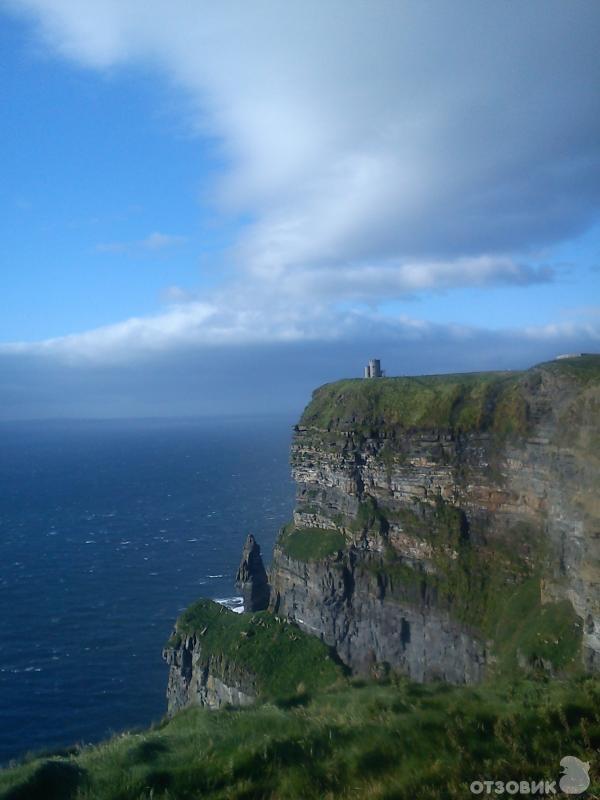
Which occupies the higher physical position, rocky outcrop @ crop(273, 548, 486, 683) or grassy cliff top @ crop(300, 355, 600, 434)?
grassy cliff top @ crop(300, 355, 600, 434)

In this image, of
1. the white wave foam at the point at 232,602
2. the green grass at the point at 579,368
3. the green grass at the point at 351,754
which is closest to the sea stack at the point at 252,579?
the white wave foam at the point at 232,602

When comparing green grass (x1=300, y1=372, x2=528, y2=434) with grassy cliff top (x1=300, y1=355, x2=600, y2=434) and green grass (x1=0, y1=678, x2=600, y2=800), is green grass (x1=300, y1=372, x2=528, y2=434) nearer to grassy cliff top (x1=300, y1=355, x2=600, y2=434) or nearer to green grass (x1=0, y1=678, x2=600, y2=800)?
grassy cliff top (x1=300, y1=355, x2=600, y2=434)

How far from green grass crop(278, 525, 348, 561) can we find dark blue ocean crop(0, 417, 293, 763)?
1752 centimetres

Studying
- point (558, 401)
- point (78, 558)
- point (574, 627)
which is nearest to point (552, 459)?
point (558, 401)

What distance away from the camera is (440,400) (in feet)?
156

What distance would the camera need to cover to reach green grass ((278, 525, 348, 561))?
2018 inches

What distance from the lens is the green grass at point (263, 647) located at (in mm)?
44000

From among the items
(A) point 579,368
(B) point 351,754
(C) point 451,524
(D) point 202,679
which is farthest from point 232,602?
(B) point 351,754

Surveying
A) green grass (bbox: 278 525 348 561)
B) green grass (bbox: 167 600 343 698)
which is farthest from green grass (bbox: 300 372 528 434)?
green grass (bbox: 167 600 343 698)

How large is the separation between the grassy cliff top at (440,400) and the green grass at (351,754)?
90.7ft

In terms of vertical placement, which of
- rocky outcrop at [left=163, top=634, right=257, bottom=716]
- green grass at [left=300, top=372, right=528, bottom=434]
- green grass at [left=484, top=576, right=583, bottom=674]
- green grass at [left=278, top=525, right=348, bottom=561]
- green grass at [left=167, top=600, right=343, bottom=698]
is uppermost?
green grass at [left=300, top=372, right=528, bottom=434]

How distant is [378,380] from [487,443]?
46.7ft

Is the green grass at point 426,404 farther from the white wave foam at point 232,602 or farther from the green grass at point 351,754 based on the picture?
the green grass at point 351,754

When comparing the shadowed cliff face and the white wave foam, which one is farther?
the white wave foam
